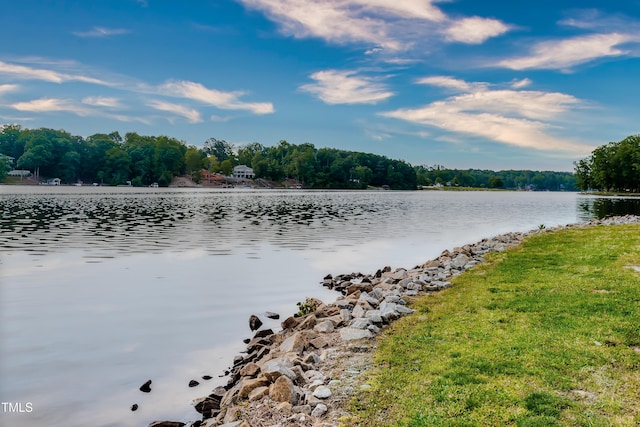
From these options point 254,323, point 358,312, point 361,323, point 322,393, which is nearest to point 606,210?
point 358,312

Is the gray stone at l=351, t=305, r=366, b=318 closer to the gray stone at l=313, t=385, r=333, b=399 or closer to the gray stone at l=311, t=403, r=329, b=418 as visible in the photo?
the gray stone at l=313, t=385, r=333, b=399

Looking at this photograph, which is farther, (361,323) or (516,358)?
(361,323)

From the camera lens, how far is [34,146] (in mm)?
179250

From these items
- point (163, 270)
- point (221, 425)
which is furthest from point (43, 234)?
point (221, 425)

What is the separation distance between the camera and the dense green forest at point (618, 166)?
138 m

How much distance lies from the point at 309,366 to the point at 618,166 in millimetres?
166890

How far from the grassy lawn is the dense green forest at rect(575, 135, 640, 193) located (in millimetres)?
143764

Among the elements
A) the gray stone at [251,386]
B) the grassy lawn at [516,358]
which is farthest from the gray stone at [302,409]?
the gray stone at [251,386]

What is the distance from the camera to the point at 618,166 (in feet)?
476

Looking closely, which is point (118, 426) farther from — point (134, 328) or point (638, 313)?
point (638, 313)

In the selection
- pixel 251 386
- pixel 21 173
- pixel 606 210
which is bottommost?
pixel 251 386

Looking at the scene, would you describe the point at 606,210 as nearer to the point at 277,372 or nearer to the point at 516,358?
the point at 516,358

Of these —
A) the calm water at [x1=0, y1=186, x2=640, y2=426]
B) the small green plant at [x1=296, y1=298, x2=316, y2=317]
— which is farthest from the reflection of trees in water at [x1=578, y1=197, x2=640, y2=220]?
the small green plant at [x1=296, y1=298, x2=316, y2=317]

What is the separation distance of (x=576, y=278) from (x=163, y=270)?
650 inches
